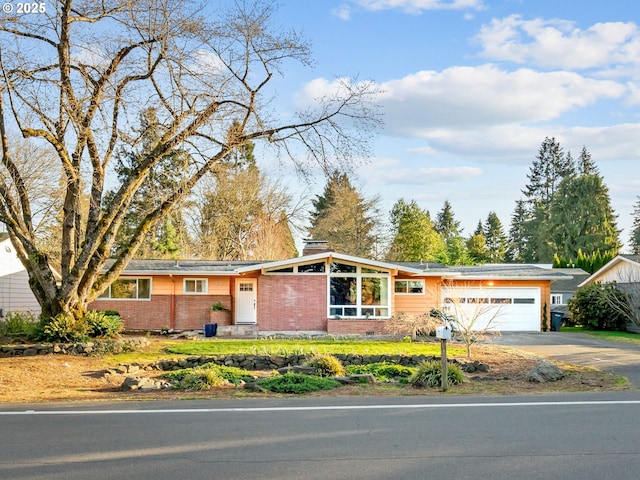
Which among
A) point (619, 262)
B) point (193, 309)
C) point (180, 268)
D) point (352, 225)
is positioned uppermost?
point (352, 225)

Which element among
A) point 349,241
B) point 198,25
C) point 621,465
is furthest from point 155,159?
point 349,241

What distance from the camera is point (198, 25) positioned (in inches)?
714

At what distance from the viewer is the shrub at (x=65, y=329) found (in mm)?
19156

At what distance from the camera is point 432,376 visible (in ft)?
41.5

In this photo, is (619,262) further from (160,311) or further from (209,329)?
(160,311)

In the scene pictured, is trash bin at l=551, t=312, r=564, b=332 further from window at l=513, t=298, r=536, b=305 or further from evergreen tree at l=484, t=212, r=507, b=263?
evergreen tree at l=484, t=212, r=507, b=263

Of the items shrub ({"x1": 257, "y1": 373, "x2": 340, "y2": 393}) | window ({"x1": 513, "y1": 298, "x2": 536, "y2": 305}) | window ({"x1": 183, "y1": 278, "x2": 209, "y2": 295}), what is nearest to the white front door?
window ({"x1": 183, "y1": 278, "x2": 209, "y2": 295})

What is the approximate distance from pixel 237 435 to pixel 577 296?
1167 inches

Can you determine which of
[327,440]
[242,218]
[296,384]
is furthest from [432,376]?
[242,218]

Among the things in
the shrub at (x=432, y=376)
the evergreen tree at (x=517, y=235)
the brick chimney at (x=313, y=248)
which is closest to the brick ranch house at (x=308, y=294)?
the brick chimney at (x=313, y=248)

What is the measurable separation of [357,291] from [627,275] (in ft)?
50.5

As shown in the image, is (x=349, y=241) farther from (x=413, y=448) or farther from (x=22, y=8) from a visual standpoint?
(x=413, y=448)

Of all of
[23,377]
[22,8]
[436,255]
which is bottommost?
[23,377]

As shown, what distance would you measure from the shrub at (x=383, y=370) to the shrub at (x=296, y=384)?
1.86 meters
